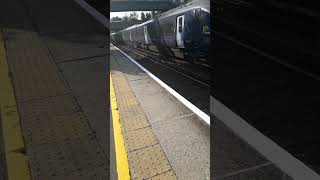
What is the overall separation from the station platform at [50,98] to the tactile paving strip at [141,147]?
16.5 inches

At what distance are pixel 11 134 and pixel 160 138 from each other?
255 centimetres

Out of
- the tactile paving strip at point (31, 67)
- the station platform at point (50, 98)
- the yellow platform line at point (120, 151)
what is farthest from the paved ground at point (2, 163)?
the tactile paving strip at point (31, 67)

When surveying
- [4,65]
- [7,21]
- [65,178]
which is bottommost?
[65,178]

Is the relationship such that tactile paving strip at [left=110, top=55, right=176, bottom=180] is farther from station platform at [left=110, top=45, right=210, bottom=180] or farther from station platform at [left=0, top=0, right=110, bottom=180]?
station platform at [left=0, top=0, right=110, bottom=180]

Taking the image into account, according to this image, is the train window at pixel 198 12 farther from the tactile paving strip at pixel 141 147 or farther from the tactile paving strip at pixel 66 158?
the tactile paving strip at pixel 66 158

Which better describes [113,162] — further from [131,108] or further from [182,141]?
[131,108]

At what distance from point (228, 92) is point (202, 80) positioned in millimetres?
3523

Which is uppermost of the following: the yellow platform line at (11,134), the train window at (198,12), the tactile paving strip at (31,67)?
the train window at (198,12)

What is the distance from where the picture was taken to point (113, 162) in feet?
17.8

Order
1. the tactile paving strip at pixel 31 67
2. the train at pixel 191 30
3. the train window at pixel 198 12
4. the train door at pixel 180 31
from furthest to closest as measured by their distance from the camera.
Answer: the train door at pixel 180 31 < the train window at pixel 198 12 < the train at pixel 191 30 < the tactile paving strip at pixel 31 67

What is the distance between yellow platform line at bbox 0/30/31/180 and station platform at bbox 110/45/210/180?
4.42ft

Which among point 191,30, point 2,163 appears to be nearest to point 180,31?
point 191,30

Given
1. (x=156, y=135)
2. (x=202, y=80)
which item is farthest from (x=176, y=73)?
(x=156, y=135)

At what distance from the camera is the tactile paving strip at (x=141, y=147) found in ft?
16.9
